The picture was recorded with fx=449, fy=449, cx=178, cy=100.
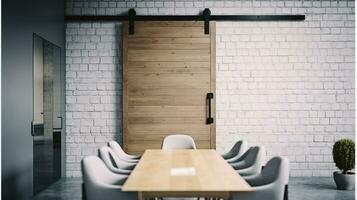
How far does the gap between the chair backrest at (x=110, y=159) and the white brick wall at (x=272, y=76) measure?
275cm

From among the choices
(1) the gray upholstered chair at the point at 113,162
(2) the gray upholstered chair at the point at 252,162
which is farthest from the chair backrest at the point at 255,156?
(1) the gray upholstered chair at the point at 113,162

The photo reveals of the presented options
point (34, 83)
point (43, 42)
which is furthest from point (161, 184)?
point (43, 42)

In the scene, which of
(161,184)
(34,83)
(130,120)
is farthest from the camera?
(130,120)

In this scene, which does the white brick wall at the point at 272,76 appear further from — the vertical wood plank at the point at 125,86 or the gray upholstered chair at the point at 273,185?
the gray upholstered chair at the point at 273,185

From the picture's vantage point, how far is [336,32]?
7688mm

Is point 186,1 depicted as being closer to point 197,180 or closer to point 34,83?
point 34,83

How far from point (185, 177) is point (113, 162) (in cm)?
166

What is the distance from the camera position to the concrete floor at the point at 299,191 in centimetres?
586

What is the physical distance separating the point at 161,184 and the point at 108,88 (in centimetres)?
485

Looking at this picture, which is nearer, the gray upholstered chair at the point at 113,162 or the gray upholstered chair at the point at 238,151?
the gray upholstered chair at the point at 113,162

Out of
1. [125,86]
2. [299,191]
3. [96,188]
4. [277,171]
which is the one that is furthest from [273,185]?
[125,86]

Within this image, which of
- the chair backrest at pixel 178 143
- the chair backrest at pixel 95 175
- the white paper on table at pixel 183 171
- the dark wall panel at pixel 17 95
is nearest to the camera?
the chair backrest at pixel 95 175

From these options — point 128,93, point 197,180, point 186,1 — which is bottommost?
point 197,180

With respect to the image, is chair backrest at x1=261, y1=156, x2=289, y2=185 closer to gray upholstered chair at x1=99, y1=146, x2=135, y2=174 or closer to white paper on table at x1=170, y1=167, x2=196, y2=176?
white paper on table at x1=170, y1=167, x2=196, y2=176
